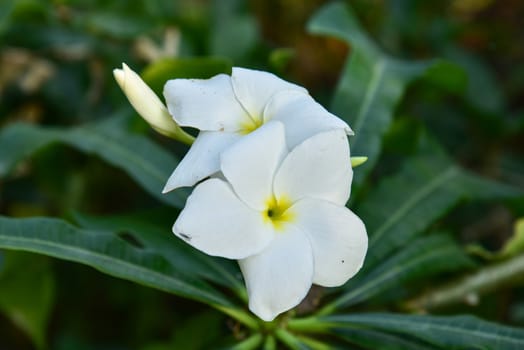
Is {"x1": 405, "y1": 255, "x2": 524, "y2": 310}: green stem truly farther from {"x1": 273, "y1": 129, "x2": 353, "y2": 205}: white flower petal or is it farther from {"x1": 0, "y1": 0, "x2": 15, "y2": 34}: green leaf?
{"x1": 0, "y1": 0, "x2": 15, "y2": 34}: green leaf

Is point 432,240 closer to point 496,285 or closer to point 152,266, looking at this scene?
point 496,285

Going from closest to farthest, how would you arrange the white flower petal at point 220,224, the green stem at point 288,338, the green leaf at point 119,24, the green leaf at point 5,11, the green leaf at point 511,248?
1. the white flower petal at point 220,224
2. the green stem at point 288,338
3. the green leaf at point 511,248
4. the green leaf at point 5,11
5. the green leaf at point 119,24

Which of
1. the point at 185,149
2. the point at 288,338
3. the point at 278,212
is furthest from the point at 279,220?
the point at 185,149

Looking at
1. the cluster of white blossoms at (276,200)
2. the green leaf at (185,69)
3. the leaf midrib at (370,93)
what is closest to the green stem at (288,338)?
the cluster of white blossoms at (276,200)

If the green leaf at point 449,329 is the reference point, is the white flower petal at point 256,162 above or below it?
above

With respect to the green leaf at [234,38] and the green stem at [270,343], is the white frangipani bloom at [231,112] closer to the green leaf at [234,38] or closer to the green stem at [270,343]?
the green stem at [270,343]

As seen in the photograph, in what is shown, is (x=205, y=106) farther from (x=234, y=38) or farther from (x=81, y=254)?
(x=234, y=38)

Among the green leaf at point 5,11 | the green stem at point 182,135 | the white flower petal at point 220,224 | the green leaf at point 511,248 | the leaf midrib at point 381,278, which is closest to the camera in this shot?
the white flower petal at point 220,224
